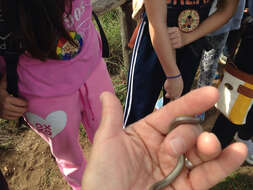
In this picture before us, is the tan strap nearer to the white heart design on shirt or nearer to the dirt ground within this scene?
the dirt ground

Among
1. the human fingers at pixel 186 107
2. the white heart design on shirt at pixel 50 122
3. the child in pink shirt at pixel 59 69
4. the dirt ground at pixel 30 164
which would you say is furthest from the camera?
the dirt ground at pixel 30 164

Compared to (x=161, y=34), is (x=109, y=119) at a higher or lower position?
lower

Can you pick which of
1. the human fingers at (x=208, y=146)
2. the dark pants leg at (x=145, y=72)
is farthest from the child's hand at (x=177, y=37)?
the human fingers at (x=208, y=146)

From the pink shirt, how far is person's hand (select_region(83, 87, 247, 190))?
0.43 m

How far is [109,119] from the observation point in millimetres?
1025

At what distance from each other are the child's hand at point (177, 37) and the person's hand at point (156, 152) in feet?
1.96

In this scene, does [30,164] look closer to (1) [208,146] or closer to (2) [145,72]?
(2) [145,72]

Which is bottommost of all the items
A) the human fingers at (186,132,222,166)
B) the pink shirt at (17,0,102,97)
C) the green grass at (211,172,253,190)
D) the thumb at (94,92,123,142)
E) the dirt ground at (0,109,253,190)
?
the green grass at (211,172,253,190)

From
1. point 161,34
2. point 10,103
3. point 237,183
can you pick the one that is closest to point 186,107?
point 161,34

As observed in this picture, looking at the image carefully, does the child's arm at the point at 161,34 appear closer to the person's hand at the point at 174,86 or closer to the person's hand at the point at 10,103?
the person's hand at the point at 174,86

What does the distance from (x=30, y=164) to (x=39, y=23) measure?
1910mm

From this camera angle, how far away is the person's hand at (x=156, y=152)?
0.97 meters

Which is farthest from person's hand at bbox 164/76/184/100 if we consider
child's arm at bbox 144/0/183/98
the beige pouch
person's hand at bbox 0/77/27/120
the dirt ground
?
the dirt ground

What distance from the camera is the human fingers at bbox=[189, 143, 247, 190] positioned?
99 centimetres
